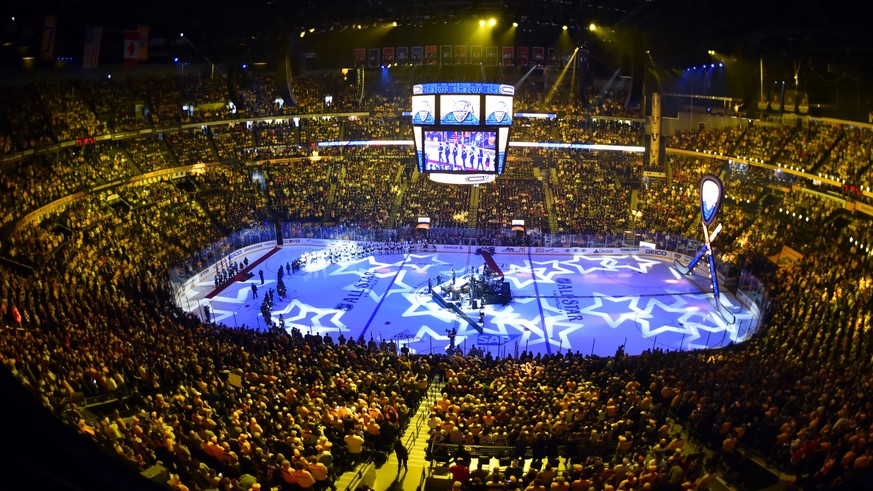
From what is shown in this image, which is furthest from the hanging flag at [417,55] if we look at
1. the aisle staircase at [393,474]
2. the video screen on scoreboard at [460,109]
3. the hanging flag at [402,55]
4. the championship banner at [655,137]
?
the aisle staircase at [393,474]

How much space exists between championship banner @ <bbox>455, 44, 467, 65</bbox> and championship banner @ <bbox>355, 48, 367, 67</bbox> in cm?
747

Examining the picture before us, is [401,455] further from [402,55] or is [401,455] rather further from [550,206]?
[402,55]

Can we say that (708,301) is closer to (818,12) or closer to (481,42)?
(818,12)

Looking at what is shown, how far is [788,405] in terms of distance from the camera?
46.2ft

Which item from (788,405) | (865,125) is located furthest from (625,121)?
(788,405)

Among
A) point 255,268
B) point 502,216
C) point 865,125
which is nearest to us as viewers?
point 865,125

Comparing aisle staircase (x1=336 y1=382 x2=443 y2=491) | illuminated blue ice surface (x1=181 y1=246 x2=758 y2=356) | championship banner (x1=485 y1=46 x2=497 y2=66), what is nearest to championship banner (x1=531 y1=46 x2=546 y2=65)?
championship banner (x1=485 y1=46 x2=497 y2=66)

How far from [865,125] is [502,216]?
2107cm

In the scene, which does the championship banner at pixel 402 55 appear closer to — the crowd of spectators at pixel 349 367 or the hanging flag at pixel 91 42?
the crowd of spectators at pixel 349 367

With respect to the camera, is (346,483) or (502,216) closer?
(346,483)

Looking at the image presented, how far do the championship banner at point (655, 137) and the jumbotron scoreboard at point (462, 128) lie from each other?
14.4 meters

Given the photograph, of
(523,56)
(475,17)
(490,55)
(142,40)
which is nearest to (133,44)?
(142,40)

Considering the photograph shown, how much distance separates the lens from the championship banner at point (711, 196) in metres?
25.5

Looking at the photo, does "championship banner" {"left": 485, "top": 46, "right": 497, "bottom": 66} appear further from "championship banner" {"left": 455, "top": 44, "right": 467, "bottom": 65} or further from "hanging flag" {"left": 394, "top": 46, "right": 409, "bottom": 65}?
"hanging flag" {"left": 394, "top": 46, "right": 409, "bottom": 65}
